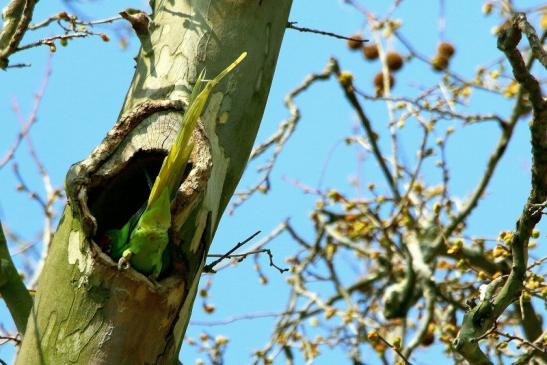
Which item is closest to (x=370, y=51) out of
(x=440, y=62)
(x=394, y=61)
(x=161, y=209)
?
(x=394, y=61)

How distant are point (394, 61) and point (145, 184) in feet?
14.7

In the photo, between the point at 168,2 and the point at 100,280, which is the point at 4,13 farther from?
the point at 100,280

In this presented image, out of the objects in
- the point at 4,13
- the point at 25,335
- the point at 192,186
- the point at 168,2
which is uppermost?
the point at 4,13

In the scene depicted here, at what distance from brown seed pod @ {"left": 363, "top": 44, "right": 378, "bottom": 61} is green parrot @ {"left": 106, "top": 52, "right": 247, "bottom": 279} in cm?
447

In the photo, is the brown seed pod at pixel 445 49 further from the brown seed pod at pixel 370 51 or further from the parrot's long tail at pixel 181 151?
the parrot's long tail at pixel 181 151

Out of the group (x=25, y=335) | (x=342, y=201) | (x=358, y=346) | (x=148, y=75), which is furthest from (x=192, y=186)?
(x=358, y=346)

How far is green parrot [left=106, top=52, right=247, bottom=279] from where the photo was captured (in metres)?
2.32

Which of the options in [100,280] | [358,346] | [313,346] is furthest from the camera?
[358,346]

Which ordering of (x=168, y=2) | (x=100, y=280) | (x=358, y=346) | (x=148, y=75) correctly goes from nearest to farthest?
A: (x=100, y=280)
(x=148, y=75)
(x=168, y=2)
(x=358, y=346)

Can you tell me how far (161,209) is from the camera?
241cm

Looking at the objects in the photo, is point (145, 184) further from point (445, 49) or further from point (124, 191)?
point (445, 49)

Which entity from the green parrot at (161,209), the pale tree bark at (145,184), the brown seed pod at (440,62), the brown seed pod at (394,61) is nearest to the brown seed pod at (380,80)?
the brown seed pod at (394,61)

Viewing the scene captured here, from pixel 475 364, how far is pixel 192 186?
1.08 metres

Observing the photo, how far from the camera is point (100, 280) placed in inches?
91.0
